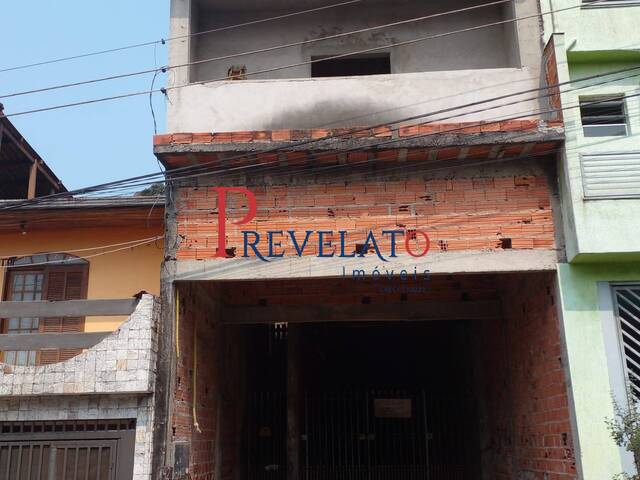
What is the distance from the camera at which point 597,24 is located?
782cm

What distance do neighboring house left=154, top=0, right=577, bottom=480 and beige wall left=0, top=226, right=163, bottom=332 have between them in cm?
110

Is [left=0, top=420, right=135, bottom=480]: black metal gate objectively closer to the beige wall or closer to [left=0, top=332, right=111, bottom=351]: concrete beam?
[left=0, top=332, right=111, bottom=351]: concrete beam

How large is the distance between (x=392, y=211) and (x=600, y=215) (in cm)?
227

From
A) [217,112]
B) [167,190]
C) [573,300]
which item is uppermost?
[217,112]

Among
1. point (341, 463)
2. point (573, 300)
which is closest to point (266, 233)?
point (573, 300)

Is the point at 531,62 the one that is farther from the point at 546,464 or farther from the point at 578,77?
the point at 546,464

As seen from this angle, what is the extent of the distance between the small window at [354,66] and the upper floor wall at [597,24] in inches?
103

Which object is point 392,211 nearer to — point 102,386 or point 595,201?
point 595,201

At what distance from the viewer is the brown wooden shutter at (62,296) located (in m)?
9.24

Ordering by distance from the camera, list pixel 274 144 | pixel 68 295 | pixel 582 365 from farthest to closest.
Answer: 1. pixel 68 295
2. pixel 274 144
3. pixel 582 365

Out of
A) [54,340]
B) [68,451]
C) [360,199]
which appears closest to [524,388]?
[360,199]

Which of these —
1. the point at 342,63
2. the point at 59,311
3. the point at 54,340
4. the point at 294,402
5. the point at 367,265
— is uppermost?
the point at 342,63

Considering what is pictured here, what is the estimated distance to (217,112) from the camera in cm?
812

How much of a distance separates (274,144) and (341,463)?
6.95m
